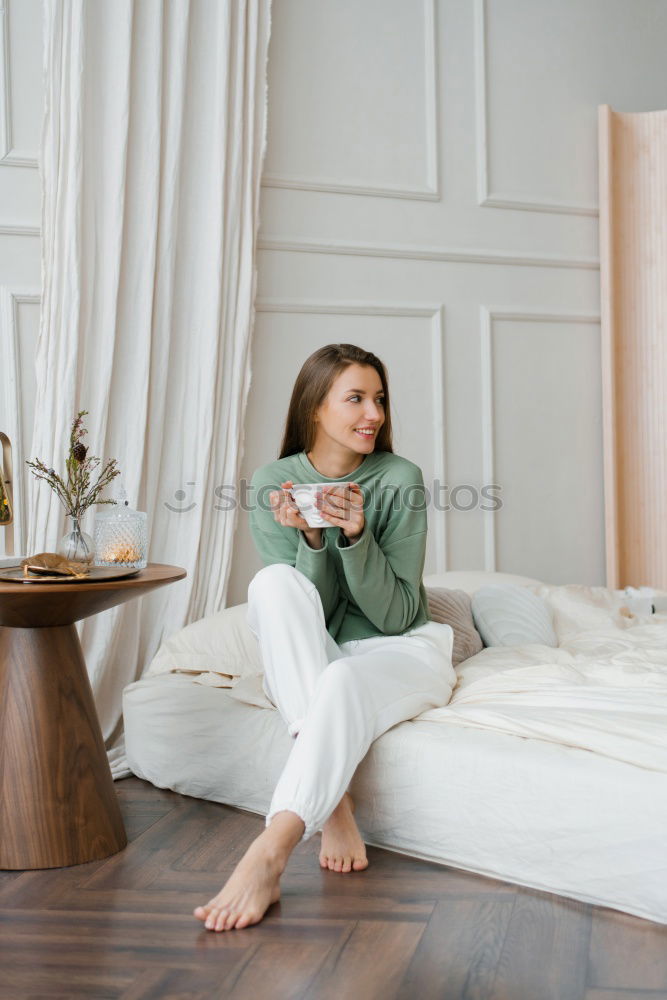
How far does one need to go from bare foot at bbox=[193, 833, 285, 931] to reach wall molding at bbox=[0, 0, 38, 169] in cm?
200

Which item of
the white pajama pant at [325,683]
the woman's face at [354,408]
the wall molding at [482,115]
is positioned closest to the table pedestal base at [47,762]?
the white pajama pant at [325,683]

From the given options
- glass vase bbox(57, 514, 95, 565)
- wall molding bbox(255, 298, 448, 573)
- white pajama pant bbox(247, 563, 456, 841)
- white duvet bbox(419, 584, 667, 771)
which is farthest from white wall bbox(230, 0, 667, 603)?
white pajama pant bbox(247, 563, 456, 841)

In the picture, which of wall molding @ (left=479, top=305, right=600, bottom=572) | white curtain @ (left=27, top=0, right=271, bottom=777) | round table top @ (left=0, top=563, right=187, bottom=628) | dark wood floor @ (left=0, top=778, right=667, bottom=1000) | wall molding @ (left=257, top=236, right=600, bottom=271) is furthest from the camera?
wall molding @ (left=479, top=305, right=600, bottom=572)

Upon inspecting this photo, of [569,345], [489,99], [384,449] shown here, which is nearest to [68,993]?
[384,449]

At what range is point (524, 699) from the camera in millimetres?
1883

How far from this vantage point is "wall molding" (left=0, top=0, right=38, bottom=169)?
2699 millimetres

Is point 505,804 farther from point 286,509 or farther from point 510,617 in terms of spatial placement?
point 510,617

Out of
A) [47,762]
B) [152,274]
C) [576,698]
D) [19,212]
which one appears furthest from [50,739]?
[19,212]

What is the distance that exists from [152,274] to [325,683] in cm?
147

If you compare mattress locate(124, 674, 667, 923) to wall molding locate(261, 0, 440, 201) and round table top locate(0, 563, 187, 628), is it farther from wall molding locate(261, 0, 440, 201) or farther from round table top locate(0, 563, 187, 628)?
wall molding locate(261, 0, 440, 201)

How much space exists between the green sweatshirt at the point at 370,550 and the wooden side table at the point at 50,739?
300 mm

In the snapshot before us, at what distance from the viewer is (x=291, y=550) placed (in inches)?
81.4

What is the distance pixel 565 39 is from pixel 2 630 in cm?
281

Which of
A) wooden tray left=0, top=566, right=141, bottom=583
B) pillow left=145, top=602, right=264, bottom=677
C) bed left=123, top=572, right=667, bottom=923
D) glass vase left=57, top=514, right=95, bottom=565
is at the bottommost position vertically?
bed left=123, top=572, right=667, bottom=923
